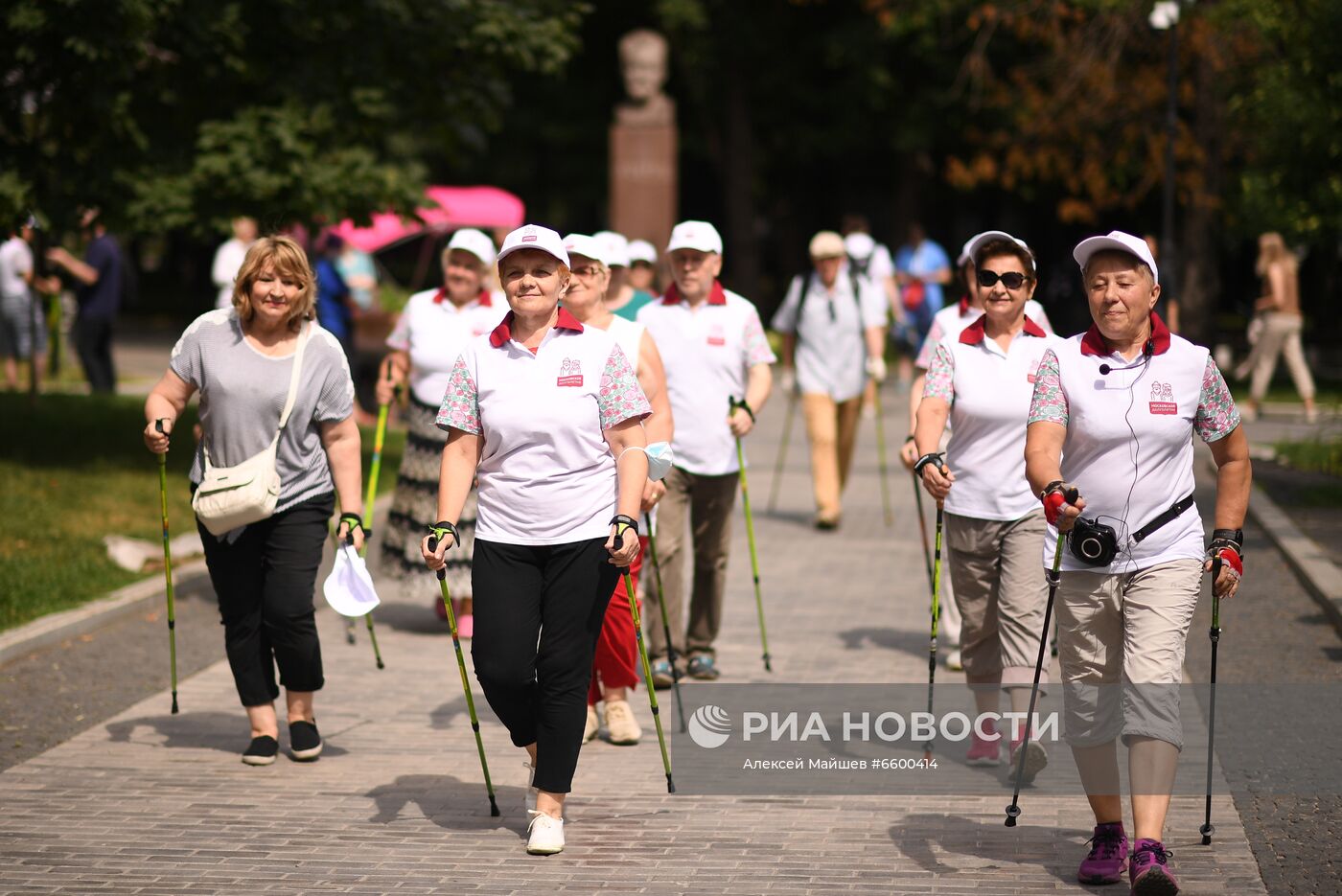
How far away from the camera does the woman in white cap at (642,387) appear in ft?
24.0

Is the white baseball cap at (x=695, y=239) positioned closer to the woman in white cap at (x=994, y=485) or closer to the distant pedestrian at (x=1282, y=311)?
the woman in white cap at (x=994, y=485)

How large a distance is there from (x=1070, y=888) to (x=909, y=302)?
21108 millimetres

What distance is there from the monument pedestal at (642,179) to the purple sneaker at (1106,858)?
22322 mm

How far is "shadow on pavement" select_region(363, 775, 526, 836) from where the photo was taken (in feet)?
20.8

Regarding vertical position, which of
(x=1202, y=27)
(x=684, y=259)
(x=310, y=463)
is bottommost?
(x=310, y=463)

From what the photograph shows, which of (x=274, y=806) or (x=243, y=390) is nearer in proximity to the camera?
(x=274, y=806)

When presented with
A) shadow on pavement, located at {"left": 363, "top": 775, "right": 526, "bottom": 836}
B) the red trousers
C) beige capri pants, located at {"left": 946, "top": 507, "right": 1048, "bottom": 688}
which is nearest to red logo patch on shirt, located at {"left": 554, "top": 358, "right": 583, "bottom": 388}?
the red trousers

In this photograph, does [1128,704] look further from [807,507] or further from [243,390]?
[807,507]

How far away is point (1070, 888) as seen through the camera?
554cm

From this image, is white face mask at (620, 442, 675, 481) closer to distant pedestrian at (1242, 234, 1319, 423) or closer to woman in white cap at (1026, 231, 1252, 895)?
woman in white cap at (1026, 231, 1252, 895)

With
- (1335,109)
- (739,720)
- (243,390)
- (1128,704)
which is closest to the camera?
(1128,704)

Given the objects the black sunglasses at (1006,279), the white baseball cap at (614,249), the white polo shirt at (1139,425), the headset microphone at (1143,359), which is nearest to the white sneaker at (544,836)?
the white polo shirt at (1139,425)

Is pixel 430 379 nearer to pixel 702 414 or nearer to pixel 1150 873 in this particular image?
pixel 702 414

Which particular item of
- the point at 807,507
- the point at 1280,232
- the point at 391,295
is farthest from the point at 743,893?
the point at 391,295
